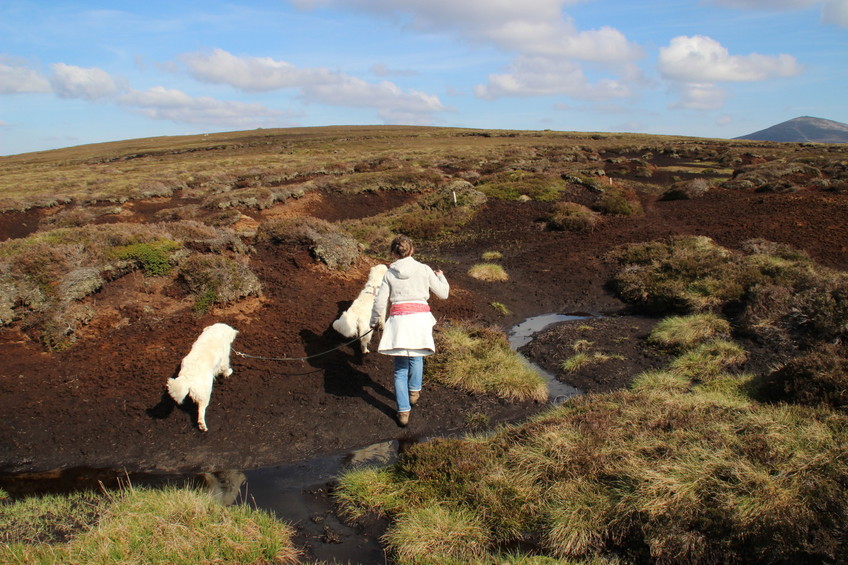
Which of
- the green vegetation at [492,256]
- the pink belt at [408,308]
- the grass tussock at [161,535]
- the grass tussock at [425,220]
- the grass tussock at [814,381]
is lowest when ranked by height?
the grass tussock at [161,535]

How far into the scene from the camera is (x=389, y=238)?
717 inches

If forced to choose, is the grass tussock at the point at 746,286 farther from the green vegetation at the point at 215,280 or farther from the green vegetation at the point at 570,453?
the green vegetation at the point at 215,280

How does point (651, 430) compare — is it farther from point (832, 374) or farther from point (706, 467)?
point (832, 374)

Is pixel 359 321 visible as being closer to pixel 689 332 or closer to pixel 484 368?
pixel 484 368

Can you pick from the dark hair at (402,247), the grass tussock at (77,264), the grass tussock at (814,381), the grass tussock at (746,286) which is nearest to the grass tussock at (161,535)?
the dark hair at (402,247)

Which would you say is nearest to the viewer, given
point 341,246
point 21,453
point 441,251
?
point 21,453

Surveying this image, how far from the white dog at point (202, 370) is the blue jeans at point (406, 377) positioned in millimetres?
2367

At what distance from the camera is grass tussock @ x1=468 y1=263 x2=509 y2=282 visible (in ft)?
43.1

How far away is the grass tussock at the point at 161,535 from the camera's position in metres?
3.71

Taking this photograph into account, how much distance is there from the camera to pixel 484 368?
7539 mm

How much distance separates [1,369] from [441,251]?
482 inches

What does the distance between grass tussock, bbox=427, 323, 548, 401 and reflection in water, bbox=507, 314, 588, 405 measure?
22cm

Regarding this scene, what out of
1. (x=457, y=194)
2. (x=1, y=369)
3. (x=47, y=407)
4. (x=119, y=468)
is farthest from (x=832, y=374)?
(x=457, y=194)

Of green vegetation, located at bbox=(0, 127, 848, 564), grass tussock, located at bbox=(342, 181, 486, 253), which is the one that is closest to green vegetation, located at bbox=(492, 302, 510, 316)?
green vegetation, located at bbox=(0, 127, 848, 564)
